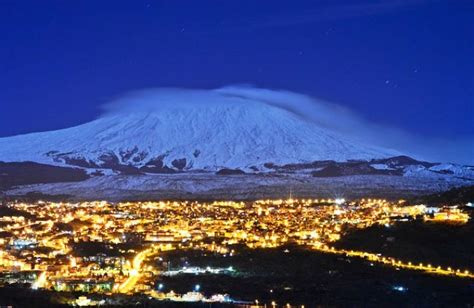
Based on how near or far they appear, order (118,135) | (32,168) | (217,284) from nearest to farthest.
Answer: (217,284) → (32,168) → (118,135)

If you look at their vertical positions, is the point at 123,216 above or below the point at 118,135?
→ below

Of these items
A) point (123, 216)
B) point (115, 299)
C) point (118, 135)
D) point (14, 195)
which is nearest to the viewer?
point (115, 299)

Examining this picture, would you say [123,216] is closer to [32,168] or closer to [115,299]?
[115,299]

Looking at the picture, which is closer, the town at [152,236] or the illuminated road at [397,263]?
the town at [152,236]

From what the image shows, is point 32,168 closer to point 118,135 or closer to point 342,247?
point 118,135

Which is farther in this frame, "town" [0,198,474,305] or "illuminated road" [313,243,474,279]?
"illuminated road" [313,243,474,279]

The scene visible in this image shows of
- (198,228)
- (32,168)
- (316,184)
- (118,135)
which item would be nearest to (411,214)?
(198,228)

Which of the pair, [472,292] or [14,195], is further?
[14,195]

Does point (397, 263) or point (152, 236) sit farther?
point (152, 236)

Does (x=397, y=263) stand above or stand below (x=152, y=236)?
below

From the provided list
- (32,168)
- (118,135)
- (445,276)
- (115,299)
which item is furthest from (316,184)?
(115,299)
